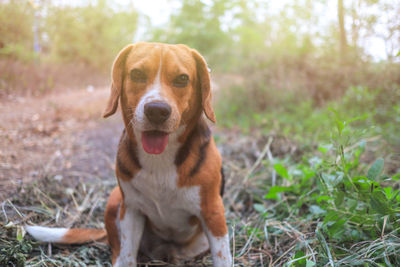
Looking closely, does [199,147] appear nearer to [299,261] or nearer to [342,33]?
[299,261]

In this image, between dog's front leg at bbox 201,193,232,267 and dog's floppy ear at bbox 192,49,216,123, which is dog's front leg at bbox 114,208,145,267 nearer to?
dog's front leg at bbox 201,193,232,267

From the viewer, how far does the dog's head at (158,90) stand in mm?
1621

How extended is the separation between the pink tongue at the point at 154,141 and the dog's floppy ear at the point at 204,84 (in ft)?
1.01

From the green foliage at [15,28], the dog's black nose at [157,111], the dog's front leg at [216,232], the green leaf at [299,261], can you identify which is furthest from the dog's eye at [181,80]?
the green foliage at [15,28]

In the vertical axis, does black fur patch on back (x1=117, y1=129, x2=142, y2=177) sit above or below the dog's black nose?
below

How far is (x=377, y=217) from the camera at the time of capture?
173 cm

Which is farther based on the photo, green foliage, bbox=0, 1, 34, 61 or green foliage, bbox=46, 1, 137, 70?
green foliage, bbox=46, 1, 137, 70

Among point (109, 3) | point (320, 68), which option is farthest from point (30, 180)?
point (109, 3)

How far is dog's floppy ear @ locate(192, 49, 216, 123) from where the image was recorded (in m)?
1.84

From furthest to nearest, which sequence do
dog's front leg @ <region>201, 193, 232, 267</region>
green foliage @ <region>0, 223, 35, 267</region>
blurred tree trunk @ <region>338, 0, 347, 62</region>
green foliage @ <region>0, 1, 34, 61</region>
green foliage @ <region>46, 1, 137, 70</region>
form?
green foliage @ <region>46, 1, 137, 70</region>
blurred tree trunk @ <region>338, 0, 347, 62</region>
green foliage @ <region>0, 1, 34, 61</region>
dog's front leg @ <region>201, 193, 232, 267</region>
green foliage @ <region>0, 223, 35, 267</region>

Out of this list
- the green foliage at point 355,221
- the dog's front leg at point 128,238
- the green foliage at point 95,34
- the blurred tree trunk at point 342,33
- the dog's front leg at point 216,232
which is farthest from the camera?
the green foliage at point 95,34

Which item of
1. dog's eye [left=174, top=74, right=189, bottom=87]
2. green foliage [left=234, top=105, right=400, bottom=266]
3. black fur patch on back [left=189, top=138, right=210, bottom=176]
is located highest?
dog's eye [left=174, top=74, right=189, bottom=87]

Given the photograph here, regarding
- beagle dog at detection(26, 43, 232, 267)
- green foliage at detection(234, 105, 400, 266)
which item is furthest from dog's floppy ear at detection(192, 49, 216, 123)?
green foliage at detection(234, 105, 400, 266)

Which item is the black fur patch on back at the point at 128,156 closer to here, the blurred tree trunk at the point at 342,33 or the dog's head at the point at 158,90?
the dog's head at the point at 158,90
